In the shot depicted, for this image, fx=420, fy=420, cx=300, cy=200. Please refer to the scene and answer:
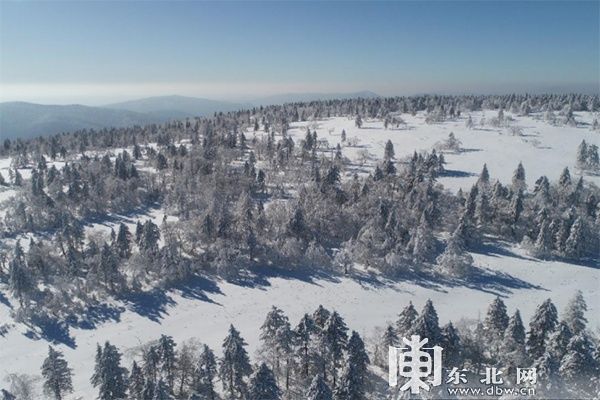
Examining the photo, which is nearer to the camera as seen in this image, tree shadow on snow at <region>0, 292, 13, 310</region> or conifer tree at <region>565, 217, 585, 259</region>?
tree shadow on snow at <region>0, 292, 13, 310</region>

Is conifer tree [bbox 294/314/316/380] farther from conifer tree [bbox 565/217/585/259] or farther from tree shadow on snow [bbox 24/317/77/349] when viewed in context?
conifer tree [bbox 565/217/585/259]

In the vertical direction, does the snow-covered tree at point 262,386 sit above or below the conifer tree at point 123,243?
below

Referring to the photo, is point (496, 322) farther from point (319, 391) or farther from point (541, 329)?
point (319, 391)

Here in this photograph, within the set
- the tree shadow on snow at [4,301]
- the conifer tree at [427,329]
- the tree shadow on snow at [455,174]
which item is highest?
the tree shadow on snow at [455,174]

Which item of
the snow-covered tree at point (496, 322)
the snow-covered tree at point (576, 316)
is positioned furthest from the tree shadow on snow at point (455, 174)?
the snow-covered tree at point (496, 322)

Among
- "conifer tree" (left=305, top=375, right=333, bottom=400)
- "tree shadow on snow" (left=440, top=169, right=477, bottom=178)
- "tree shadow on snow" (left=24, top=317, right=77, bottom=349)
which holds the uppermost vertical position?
"tree shadow on snow" (left=440, top=169, right=477, bottom=178)

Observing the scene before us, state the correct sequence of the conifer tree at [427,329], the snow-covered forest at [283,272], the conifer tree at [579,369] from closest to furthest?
the conifer tree at [579,369] < the conifer tree at [427,329] < the snow-covered forest at [283,272]

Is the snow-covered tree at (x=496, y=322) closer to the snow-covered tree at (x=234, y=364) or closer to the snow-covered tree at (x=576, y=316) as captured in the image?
the snow-covered tree at (x=576, y=316)

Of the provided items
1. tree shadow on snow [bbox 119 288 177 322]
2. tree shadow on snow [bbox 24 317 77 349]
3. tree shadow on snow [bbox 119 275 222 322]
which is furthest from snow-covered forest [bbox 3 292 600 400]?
tree shadow on snow [bbox 119 275 222 322]

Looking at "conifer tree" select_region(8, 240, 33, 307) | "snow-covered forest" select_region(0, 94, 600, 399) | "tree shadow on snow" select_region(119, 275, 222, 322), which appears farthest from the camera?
"tree shadow on snow" select_region(119, 275, 222, 322)
